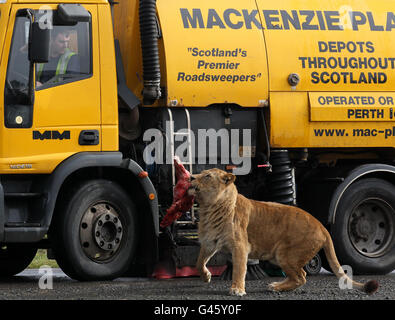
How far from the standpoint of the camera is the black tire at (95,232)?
1150 cm

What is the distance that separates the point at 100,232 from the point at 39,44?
2112 millimetres

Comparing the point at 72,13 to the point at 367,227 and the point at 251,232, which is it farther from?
the point at 367,227

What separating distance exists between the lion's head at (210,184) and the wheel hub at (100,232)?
Answer: 49.5 inches

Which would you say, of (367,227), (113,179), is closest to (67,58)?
(113,179)

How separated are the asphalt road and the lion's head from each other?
3.05 ft

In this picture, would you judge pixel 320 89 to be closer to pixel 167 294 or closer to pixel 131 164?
pixel 131 164

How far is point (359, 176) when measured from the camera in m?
13.0

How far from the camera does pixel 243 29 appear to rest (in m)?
12.5

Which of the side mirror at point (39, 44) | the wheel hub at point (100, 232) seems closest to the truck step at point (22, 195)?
the wheel hub at point (100, 232)

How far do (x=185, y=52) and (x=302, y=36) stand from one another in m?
1.49

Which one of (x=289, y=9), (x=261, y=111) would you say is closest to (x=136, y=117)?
(x=261, y=111)

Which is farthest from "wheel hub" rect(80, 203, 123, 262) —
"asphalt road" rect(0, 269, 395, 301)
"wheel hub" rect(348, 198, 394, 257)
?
"wheel hub" rect(348, 198, 394, 257)

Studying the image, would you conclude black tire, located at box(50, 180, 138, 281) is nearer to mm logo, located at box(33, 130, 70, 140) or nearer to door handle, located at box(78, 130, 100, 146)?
door handle, located at box(78, 130, 100, 146)

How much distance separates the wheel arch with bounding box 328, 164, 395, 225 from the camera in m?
12.8
